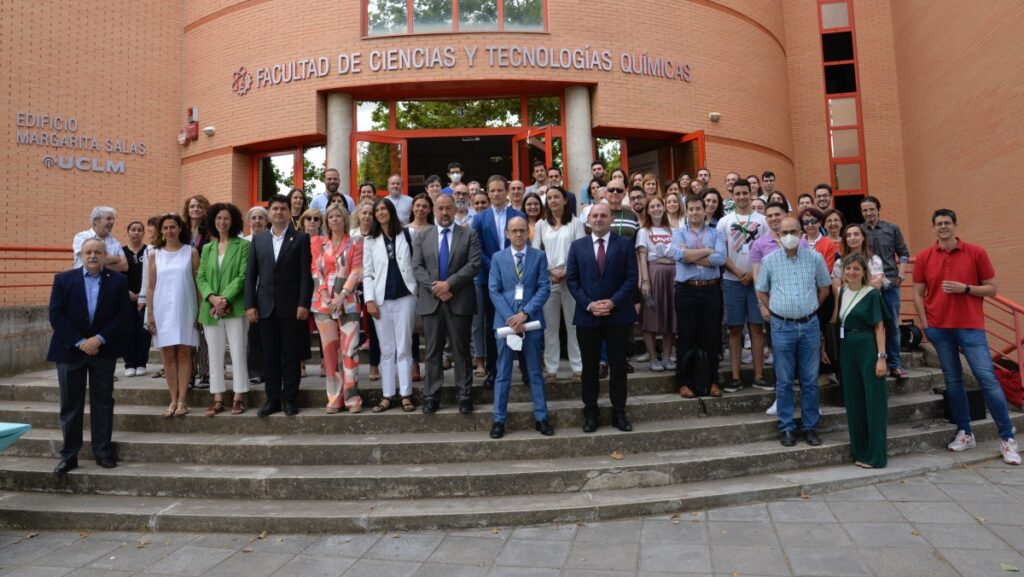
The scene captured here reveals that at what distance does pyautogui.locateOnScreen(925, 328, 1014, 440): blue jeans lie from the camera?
5.39m

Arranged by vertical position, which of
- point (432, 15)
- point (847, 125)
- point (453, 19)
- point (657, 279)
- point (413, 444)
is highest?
point (432, 15)

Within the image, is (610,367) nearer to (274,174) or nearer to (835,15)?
(274,174)

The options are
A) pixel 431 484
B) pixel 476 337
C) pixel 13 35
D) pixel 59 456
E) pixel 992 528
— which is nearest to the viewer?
pixel 992 528

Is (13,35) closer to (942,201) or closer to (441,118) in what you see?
(441,118)

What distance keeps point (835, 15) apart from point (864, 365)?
1350cm

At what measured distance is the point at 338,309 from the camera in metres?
5.56

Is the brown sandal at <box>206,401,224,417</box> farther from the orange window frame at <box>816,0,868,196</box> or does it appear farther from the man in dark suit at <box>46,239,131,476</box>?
the orange window frame at <box>816,0,868,196</box>

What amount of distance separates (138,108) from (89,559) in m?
10.6

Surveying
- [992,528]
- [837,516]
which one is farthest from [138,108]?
[992,528]

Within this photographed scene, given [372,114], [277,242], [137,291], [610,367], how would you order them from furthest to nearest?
[372,114] → [137,291] → [277,242] → [610,367]

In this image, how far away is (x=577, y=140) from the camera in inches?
436

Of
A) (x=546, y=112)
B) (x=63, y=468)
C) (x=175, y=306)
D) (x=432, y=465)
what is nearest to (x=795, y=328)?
(x=432, y=465)

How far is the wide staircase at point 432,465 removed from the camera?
438 cm

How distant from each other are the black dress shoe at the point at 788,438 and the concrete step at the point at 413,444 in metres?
0.18
